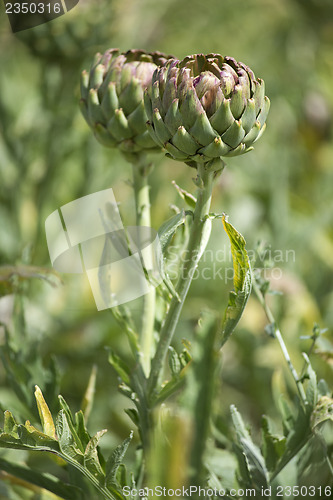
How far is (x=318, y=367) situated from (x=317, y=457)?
32 centimetres

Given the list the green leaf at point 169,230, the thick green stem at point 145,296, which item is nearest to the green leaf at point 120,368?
the thick green stem at point 145,296

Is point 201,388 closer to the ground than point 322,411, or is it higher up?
higher up

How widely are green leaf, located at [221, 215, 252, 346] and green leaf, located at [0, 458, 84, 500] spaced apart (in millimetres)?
190

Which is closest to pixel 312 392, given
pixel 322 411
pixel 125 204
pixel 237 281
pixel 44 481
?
pixel 322 411

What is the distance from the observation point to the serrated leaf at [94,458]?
1.28 ft

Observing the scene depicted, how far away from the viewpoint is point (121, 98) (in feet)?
1.57

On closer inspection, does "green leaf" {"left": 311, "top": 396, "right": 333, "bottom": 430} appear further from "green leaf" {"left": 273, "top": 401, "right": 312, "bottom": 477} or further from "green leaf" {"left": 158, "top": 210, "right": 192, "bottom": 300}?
"green leaf" {"left": 158, "top": 210, "right": 192, "bottom": 300}

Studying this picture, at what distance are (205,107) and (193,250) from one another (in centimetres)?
11

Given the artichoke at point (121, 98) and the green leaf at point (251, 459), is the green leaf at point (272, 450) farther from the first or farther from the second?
the artichoke at point (121, 98)

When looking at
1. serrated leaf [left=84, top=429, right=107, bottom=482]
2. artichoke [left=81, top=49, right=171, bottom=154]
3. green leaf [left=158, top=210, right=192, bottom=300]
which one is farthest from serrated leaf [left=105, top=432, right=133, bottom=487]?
artichoke [left=81, top=49, right=171, bottom=154]

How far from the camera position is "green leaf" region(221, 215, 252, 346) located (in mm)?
401

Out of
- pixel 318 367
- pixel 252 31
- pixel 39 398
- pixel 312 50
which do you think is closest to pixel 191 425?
pixel 39 398

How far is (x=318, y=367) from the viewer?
785mm

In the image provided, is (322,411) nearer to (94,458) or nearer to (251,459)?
(251,459)
